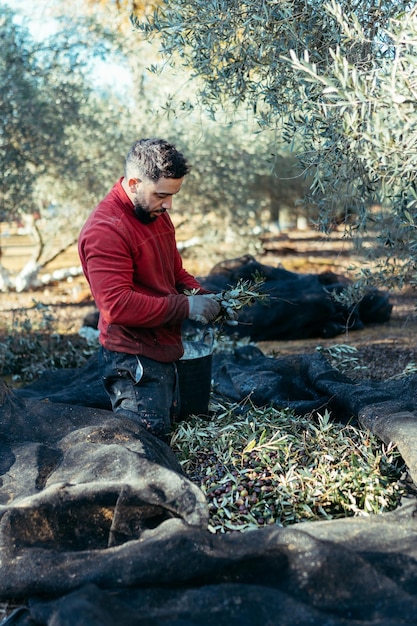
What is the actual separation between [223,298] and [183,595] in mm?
2193

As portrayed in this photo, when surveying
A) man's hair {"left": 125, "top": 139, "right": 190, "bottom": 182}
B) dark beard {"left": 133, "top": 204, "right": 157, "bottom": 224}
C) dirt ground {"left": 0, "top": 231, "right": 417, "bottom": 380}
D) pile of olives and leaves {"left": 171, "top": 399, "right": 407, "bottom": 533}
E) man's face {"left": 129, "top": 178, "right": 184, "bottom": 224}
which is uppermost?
man's hair {"left": 125, "top": 139, "right": 190, "bottom": 182}

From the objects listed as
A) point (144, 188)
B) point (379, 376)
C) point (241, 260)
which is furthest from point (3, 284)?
point (144, 188)

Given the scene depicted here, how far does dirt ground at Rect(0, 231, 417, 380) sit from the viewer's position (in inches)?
266

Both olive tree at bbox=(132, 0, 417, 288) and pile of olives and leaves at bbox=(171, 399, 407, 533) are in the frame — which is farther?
olive tree at bbox=(132, 0, 417, 288)

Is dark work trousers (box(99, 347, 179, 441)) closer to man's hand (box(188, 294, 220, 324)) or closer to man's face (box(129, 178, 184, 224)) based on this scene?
man's hand (box(188, 294, 220, 324))

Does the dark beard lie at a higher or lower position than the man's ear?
lower

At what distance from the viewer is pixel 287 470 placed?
142 inches

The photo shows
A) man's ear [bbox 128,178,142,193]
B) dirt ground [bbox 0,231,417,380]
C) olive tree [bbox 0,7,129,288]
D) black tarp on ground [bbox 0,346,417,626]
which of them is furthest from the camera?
olive tree [bbox 0,7,129,288]

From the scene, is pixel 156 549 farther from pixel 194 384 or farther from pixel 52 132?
pixel 52 132

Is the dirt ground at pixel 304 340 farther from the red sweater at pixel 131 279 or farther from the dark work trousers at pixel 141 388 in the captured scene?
the dark work trousers at pixel 141 388

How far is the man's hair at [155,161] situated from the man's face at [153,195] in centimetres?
3

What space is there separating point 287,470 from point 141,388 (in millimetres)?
994

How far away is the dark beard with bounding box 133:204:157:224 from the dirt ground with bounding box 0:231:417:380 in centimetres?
166

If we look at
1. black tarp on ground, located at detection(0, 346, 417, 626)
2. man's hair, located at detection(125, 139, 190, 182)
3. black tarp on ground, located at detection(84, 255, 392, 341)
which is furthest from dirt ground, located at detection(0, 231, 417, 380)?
black tarp on ground, located at detection(0, 346, 417, 626)
